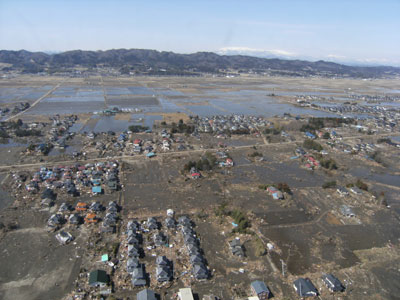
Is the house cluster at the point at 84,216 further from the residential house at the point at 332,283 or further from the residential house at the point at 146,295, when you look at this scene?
the residential house at the point at 332,283

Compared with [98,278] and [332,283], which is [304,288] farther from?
[98,278]

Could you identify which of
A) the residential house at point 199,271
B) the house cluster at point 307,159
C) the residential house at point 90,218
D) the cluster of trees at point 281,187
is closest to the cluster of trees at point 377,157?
the house cluster at point 307,159

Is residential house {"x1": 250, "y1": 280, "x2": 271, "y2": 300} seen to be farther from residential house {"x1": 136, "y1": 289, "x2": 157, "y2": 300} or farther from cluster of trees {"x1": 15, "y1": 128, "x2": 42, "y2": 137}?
cluster of trees {"x1": 15, "y1": 128, "x2": 42, "y2": 137}

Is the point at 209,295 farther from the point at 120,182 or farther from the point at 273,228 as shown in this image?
the point at 120,182

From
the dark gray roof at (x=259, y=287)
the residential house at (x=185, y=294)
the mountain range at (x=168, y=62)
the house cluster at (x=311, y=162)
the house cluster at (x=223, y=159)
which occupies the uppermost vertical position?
the mountain range at (x=168, y=62)

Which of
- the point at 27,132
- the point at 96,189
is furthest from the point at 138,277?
the point at 27,132

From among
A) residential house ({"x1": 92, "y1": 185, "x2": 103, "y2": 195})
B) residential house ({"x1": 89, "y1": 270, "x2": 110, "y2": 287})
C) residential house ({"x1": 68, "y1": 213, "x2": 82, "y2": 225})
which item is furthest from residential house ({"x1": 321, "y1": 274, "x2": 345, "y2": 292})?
residential house ({"x1": 92, "y1": 185, "x2": 103, "y2": 195})

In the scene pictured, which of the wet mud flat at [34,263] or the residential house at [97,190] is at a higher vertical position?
the residential house at [97,190]
